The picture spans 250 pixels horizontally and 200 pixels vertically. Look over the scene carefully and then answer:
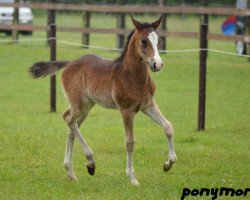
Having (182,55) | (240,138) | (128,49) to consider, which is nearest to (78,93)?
(128,49)

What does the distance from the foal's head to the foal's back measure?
27.7 inches

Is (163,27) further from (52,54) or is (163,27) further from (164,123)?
(164,123)

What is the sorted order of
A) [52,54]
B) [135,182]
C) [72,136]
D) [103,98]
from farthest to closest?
1. [52,54]
2. [72,136]
3. [103,98]
4. [135,182]

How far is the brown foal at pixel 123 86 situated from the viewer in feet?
29.8

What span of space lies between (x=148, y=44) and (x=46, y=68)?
2.20 meters

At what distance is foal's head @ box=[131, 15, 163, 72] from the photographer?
28.9ft

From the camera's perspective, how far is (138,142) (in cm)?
1254

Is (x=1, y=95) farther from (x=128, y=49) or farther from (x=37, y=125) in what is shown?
(x=128, y=49)

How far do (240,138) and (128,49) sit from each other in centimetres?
417

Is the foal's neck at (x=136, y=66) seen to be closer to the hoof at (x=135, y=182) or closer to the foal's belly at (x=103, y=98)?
the foal's belly at (x=103, y=98)

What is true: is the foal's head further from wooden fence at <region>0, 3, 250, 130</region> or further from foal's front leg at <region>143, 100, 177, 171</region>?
wooden fence at <region>0, 3, 250, 130</region>

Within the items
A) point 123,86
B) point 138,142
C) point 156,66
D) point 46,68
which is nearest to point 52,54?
point 138,142

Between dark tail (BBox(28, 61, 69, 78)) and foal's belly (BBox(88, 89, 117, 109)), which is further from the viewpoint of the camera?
dark tail (BBox(28, 61, 69, 78))

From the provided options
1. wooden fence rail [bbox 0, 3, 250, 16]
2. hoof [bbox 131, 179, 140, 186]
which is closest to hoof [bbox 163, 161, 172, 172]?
hoof [bbox 131, 179, 140, 186]
